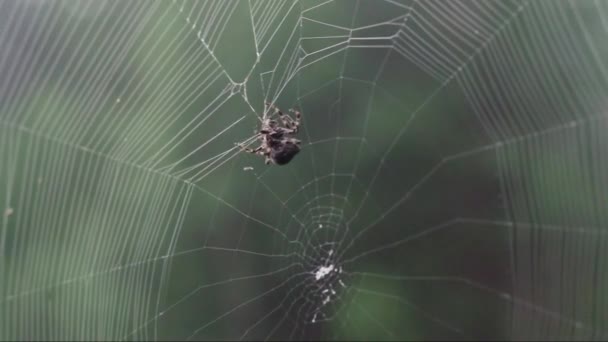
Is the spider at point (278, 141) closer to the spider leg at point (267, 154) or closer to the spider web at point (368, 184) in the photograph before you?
the spider leg at point (267, 154)

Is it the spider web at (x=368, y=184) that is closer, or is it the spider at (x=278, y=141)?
the spider at (x=278, y=141)

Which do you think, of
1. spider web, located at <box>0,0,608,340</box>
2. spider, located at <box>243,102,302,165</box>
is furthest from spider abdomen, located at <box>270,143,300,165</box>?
spider web, located at <box>0,0,608,340</box>

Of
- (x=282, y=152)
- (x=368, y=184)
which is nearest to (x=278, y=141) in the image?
(x=282, y=152)

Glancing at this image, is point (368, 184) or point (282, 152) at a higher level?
point (368, 184)

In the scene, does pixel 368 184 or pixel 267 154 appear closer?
pixel 267 154

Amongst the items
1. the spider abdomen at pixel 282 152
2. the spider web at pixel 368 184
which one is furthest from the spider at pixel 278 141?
the spider web at pixel 368 184

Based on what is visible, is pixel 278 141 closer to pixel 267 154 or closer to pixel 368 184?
pixel 267 154

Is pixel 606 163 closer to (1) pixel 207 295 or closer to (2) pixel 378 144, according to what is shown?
(2) pixel 378 144
